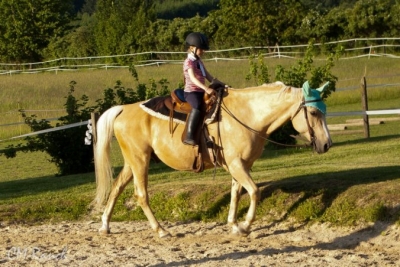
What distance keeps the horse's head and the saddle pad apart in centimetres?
159

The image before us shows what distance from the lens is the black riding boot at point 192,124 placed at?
1088 centimetres

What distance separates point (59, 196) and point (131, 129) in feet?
11.3

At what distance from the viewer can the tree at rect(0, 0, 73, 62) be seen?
7125 cm

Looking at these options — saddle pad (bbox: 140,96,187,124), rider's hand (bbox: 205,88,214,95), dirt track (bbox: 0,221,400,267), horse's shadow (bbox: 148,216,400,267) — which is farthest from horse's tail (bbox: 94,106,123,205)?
horse's shadow (bbox: 148,216,400,267)

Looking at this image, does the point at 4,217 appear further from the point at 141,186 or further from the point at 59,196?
the point at 141,186

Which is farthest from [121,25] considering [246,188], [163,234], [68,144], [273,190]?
[246,188]

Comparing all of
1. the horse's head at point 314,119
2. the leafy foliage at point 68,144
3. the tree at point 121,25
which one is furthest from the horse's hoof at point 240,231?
the tree at point 121,25

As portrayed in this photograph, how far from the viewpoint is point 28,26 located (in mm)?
74125

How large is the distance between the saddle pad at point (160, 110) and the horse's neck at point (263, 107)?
67 centimetres

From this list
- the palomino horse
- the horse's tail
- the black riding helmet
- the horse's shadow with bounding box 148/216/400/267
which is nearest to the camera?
the horse's shadow with bounding box 148/216/400/267

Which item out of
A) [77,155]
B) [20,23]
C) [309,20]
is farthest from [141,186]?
[20,23]

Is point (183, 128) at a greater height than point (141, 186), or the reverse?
point (183, 128)

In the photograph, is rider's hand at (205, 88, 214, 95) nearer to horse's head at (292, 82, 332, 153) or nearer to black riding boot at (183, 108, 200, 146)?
black riding boot at (183, 108, 200, 146)

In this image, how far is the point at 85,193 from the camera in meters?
14.5
